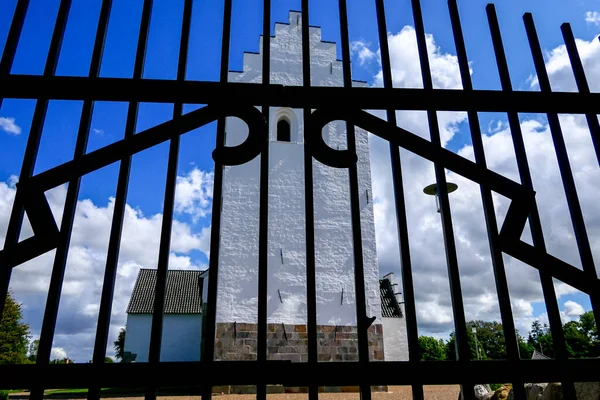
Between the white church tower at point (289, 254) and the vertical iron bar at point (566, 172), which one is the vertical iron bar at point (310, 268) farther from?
the white church tower at point (289, 254)

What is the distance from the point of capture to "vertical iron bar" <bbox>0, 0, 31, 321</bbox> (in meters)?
1.18

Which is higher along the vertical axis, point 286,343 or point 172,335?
point 172,335

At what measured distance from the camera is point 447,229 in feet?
4.55

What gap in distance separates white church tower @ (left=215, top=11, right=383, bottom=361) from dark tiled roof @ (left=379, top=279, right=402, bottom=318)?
4.92 m

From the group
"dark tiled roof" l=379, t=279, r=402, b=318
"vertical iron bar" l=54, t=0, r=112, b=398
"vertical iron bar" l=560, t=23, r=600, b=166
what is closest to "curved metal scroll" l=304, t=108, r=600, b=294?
"vertical iron bar" l=560, t=23, r=600, b=166

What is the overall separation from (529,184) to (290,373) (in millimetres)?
1015

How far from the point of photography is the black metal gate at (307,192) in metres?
1.11

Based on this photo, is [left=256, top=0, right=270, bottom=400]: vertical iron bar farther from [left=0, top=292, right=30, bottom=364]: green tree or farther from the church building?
[left=0, top=292, right=30, bottom=364]: green tree

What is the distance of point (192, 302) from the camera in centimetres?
1955

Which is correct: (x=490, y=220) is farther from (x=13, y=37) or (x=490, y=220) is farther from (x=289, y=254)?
(x=289, y=254)

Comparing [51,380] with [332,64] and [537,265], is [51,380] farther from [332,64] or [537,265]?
[332,64]

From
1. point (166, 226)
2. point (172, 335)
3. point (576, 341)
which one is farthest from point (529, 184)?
point (576, 341)

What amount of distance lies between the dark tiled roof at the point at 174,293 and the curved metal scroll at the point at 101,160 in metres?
17.5

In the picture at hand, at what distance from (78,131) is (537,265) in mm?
1512
